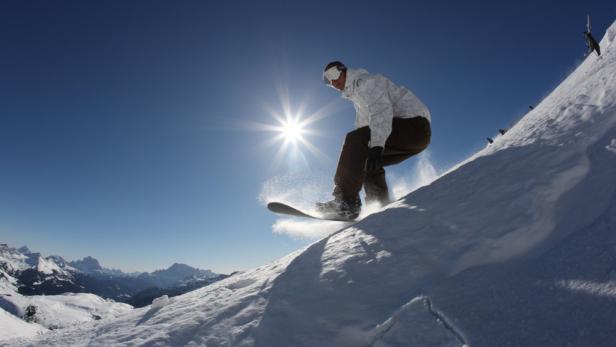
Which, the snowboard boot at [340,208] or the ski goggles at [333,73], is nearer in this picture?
the snowboard boot at [340,208]

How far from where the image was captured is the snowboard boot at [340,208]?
6.38 metres

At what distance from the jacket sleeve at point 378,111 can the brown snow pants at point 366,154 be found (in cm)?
27

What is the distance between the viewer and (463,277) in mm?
2479

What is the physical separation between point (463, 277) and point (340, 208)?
4069 millimetres

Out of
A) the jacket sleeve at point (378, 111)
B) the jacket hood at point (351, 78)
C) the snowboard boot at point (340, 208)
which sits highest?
the jacket hood at point (351, 78)

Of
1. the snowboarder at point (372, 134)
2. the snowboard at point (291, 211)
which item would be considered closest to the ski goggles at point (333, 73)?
the snowboarder at point (372, 134)

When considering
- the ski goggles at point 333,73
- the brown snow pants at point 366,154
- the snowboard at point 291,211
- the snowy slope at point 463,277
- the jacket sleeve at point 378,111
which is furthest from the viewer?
the snowboard at point 291,211

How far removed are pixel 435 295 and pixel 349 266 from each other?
894 mm

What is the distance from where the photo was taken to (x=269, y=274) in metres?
3.93

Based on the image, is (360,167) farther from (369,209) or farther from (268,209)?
(268,209)

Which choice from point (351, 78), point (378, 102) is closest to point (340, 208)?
point (378, 102)

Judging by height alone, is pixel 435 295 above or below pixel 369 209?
below

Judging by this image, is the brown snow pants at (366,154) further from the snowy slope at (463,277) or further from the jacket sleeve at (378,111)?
the snowy slope at (463,277)

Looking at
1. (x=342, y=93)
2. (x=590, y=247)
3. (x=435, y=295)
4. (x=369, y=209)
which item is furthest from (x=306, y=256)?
(x=342, y=93)
